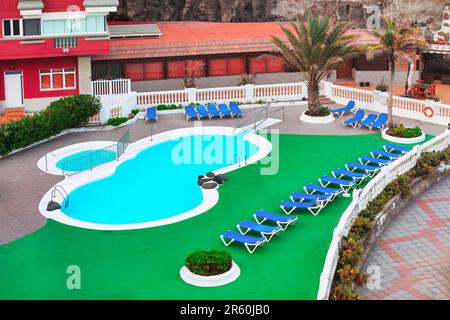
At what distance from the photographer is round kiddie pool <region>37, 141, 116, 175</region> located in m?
36.8

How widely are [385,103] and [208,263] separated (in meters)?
23.9

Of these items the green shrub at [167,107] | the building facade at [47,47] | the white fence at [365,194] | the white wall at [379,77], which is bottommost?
the white fence at [365,194]

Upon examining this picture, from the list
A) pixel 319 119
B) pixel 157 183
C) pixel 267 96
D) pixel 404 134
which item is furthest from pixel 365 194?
pixel 267 96

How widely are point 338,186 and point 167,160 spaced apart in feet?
29.8

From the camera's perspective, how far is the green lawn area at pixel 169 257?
25078 mm

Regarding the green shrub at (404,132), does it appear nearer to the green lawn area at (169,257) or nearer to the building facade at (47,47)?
the green lawn area at (169,257)

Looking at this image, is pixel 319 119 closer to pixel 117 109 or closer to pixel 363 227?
pixel 117 109

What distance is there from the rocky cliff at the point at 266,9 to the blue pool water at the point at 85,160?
2065cm

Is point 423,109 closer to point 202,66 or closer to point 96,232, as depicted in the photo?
point 202,66

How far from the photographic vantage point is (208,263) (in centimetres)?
2566

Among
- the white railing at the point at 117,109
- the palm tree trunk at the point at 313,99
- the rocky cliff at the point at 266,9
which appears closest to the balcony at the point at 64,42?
the white railing at the point at 117,109

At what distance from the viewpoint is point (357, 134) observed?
139 ft

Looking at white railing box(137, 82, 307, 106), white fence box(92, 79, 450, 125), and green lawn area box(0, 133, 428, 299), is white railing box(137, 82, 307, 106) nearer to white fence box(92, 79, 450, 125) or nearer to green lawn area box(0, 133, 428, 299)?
white fence box(92, 79, 450, 125)

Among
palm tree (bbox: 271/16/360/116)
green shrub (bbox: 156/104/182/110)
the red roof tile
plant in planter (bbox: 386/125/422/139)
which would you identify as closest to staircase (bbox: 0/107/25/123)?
the red roof tile
